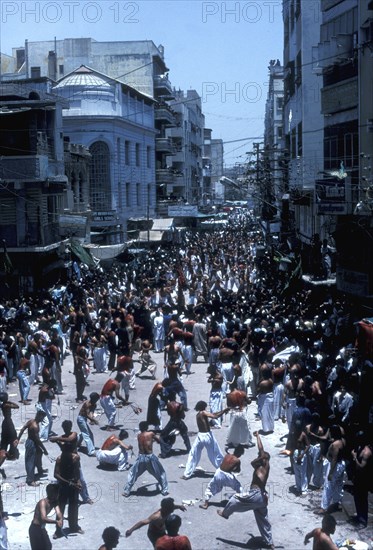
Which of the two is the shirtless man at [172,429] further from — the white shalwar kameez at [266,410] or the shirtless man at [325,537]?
the shirtless man at [325,537]

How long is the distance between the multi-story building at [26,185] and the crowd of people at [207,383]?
282 cm

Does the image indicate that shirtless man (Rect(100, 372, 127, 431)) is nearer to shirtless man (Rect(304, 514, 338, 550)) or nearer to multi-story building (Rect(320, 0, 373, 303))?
shirtless man (Rect(304, 514, 338, 550))

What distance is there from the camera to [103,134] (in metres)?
49.3

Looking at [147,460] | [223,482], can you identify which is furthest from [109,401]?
[223,482]

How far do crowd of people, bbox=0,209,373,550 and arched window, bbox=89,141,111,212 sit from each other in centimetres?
1761

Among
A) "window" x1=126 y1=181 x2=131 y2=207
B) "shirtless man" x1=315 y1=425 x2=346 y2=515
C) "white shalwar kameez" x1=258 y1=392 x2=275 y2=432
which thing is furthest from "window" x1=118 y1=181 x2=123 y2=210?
"shirtless man" x1=315 y1=425 x2=346 y2=515

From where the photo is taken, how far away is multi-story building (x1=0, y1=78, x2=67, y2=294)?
1272 inches

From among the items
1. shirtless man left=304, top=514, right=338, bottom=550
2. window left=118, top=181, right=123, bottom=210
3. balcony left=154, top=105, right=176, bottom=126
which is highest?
balcony left=154, top=105, right=176, bottom=126

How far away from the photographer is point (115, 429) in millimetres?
16375

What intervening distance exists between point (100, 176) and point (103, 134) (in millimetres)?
2445

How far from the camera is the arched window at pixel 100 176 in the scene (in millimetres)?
49406

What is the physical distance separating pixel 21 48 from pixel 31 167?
36.5 metres

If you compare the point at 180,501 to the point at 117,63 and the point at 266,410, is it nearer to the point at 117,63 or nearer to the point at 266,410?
the point at 266,410

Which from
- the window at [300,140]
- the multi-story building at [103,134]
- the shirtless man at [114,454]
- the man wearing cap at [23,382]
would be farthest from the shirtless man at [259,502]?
the multi-story building at [103,134]
